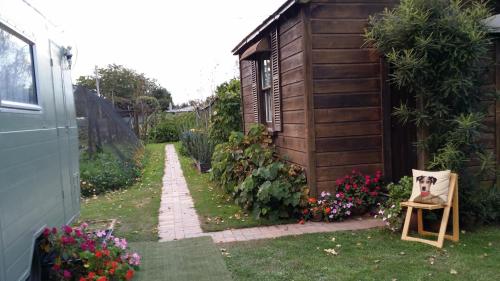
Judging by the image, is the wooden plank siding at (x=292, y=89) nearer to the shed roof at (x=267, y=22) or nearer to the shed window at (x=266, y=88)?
the shed roof at (x=267, y=22)

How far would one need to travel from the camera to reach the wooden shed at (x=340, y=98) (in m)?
5.92

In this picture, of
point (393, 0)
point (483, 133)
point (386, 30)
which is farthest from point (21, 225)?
point (483, 133)

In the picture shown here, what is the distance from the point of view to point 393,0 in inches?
240

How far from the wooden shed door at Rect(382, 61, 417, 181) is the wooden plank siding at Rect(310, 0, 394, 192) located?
9 centimetres

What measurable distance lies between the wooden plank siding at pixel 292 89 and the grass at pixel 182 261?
204 cm

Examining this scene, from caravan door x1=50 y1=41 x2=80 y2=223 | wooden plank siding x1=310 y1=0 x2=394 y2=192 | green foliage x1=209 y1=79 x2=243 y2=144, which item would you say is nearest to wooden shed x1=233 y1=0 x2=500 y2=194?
wooden plank siding x1=310 y1=0 x2=394 y2=192

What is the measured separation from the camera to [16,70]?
10.2ft

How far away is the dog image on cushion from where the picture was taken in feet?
15.9

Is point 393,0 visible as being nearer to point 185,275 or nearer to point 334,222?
point 334,222

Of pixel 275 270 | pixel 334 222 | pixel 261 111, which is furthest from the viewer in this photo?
pixel 261 111

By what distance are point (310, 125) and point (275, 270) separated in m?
2.35

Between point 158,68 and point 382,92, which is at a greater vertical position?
point 158,68

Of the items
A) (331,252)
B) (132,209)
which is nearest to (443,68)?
(331,252)

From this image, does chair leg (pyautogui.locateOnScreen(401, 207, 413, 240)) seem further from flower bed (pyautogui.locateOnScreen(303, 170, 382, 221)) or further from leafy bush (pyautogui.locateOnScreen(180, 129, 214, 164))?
leafy bush (pyautogui.locateOnScreen(180, 129, 214, 164))
